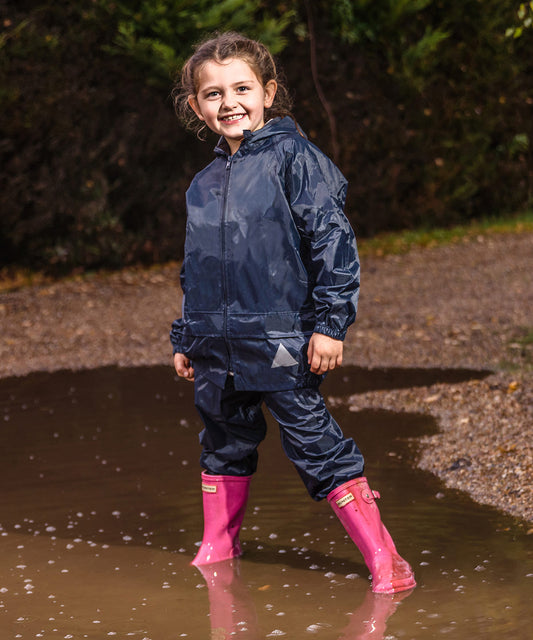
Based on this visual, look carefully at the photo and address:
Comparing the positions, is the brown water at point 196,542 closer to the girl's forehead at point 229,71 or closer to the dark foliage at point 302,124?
the girl's forehead at point 229,71

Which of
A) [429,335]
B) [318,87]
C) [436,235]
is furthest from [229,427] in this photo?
[436,235]

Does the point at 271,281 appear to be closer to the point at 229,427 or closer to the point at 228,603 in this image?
the point at 229,427

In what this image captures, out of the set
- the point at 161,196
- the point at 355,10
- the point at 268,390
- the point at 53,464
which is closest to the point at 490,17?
the point at 355,10

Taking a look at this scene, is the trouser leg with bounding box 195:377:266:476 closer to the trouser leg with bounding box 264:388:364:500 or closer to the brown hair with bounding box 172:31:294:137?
the trouser leg with bounding box 264:388:364:500

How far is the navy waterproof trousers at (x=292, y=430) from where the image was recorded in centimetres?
312

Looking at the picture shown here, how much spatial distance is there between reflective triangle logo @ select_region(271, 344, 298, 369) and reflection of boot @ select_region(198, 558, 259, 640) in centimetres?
72

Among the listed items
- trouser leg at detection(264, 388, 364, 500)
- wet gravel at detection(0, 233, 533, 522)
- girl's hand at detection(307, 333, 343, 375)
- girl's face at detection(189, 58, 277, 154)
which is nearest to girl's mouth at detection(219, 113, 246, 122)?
girl's face at detection(189, 58, 277, 154)

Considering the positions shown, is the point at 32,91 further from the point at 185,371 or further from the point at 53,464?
the point at 185,371

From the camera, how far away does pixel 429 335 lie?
691 centimetres

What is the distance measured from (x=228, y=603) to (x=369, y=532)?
469 mm

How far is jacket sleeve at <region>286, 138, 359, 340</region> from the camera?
301 centimetres

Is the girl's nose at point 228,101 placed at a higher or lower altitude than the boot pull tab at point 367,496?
higher

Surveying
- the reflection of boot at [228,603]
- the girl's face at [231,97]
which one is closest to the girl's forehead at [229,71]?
the girl's face at [231,97]

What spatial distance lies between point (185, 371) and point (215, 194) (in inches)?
23.4
